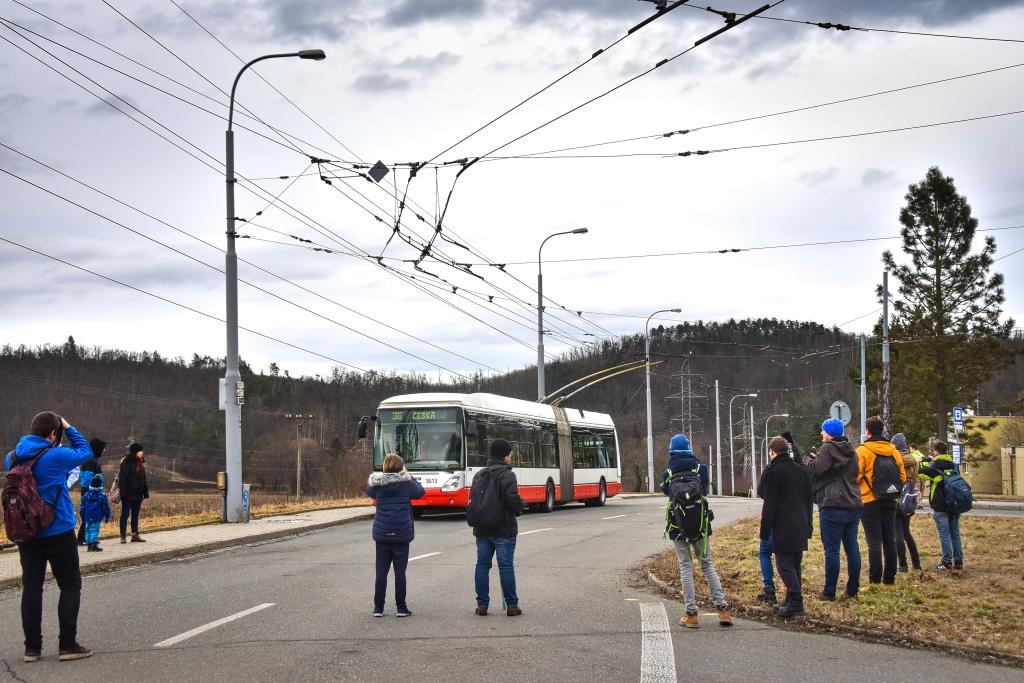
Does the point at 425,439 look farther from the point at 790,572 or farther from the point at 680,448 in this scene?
the point at 790,572

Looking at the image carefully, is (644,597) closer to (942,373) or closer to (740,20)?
(740,20)

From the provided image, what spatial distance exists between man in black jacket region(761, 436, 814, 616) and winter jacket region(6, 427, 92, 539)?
6.09m

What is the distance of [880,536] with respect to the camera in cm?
1179

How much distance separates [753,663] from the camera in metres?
8.03

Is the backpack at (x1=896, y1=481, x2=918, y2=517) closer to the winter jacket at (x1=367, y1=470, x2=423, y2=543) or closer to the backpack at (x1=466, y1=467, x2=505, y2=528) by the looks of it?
the backpack at (x1=466, y1=467, x2=505, y2=528)

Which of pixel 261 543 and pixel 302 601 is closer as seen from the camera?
pixel 302 601

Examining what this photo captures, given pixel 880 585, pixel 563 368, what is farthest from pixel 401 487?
pixel 563 368

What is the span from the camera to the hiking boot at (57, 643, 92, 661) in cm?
822

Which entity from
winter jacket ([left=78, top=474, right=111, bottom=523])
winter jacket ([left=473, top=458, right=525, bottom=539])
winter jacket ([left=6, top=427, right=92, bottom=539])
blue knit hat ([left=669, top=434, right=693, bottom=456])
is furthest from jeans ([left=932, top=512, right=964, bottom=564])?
winter jacket ([left=78, top=474, right=111, bottom=523])

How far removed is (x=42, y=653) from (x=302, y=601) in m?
3.29

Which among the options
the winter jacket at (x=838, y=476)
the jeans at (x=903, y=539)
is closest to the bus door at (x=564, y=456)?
the jeans at (x=903, y=539)

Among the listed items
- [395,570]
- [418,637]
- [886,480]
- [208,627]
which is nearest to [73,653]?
[208,627]

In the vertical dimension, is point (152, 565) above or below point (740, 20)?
below

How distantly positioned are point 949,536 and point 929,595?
2.17m
